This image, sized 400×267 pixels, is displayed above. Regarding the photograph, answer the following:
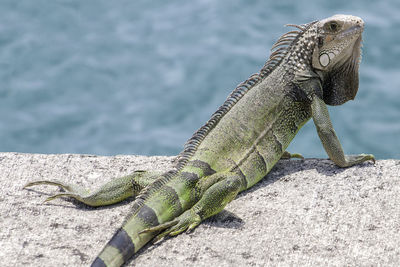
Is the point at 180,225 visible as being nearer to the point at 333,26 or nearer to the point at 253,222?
the point at 253,222

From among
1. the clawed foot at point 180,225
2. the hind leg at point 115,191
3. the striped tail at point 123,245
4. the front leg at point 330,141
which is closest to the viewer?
the striped tail at point 123,245

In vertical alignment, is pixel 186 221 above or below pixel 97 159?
below

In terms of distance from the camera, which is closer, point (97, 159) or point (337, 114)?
point (97, 159)

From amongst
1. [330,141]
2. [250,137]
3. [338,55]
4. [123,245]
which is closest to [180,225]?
[123,245]

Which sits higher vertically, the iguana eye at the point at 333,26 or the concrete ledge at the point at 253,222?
the iguana eye at the point at 333,26

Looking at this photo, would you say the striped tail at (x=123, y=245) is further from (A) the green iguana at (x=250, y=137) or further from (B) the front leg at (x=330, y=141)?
(B) the front leg at (x=330, y=141)

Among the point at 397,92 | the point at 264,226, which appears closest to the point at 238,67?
the point at 397,92

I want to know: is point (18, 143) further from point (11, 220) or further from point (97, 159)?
point (11, 220)

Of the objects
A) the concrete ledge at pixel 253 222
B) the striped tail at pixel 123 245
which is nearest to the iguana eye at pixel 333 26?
the concrete ledge at pixel 253 222
